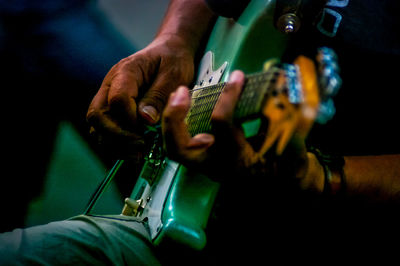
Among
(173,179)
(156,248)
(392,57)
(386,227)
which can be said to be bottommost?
(386,227)

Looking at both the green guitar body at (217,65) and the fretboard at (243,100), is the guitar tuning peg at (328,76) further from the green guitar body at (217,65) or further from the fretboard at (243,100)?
the green guitar body at (217,65)

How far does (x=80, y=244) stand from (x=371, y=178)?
76cm

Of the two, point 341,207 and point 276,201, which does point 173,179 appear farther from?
point 341,207

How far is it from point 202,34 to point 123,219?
913 millimetres

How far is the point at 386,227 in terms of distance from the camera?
0.66 m

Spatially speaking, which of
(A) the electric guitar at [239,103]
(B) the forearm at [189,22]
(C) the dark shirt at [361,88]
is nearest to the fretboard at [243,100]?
(A) the electric guitar at [239,103]

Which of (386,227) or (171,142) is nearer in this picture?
(171,142)

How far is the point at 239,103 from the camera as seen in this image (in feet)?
1.46

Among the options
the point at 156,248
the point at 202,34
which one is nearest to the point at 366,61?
the point at 202,34

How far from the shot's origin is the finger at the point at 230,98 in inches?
17.1

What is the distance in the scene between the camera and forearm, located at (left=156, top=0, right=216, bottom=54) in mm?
1116

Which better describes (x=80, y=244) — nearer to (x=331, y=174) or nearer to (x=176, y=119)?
(x=176, y=119)

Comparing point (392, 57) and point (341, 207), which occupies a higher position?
point (392, 57)

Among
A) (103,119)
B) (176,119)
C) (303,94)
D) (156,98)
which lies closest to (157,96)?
(156,98)
